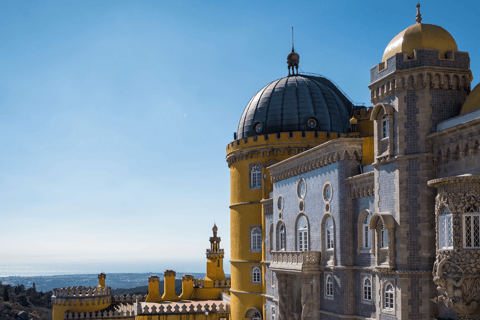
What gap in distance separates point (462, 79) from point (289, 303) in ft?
58.8

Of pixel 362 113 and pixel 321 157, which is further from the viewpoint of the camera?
pixel 362 113

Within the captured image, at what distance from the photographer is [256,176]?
140 feet

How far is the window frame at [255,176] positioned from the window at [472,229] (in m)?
23.2

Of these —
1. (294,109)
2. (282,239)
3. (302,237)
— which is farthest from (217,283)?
(302,237)

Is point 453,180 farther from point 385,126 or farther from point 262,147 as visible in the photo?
point 262,147

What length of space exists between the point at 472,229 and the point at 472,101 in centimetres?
528

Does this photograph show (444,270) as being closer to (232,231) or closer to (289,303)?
(289,303)

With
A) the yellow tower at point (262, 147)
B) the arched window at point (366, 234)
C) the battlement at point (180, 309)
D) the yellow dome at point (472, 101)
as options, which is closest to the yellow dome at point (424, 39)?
the yellow dome at point (472, 101)

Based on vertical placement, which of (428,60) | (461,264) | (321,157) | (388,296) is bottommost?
(388,296)

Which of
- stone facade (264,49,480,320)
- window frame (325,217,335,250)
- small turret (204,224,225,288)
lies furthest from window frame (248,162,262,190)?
small turret (204,224,225,288)

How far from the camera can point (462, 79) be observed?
76.8 feet

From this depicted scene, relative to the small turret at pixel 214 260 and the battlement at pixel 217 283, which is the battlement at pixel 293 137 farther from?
the small turret at pixel 214 260

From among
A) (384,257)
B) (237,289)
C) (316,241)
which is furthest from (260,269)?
(384,257)

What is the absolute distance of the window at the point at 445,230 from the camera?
20.5 m
